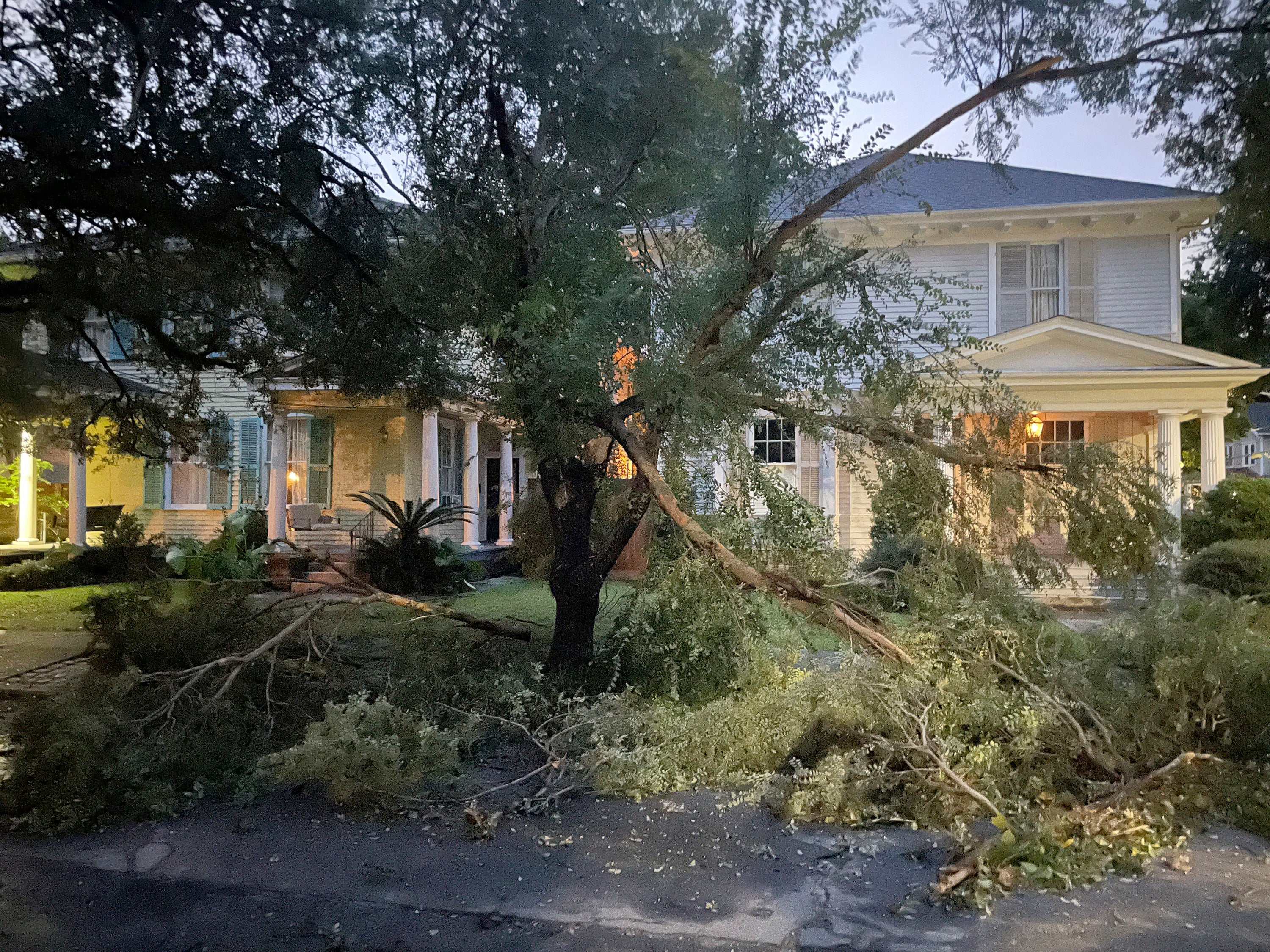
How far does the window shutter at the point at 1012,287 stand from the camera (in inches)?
594

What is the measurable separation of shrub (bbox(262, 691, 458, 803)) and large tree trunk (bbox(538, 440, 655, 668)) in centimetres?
204

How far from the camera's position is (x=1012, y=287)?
15125 mm

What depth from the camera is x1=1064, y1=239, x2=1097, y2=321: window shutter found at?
1488cm

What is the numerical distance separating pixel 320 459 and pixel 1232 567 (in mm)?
15557

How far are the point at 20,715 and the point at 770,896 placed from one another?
4.25 m

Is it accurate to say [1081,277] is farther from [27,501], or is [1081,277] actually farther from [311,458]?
[27,501]

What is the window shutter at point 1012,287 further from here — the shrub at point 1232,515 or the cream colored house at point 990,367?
the shrub at point 1232,515

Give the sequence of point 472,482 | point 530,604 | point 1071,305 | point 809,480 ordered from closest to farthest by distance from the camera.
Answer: point 530,604, point 1071,305, point 809,480, point 472,482

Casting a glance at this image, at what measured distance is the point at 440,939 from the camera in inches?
143

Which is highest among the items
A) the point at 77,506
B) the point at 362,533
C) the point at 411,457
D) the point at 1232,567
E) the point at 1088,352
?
the point at 1088,352

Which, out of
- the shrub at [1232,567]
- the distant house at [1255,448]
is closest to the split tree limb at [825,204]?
the shrub at [1232,567]

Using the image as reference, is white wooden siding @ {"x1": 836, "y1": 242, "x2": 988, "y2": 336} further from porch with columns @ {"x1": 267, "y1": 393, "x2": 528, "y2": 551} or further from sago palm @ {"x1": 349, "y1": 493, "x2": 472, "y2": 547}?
sago palm @ {"x1": 349, "y1": 493, "x2": 472, "y2": 547}

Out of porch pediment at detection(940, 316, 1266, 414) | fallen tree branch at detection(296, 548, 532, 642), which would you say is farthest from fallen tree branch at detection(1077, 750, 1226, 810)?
porch pediment at detection(940, 316, 1266, 414)

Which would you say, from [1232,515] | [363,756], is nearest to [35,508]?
[363,756]
